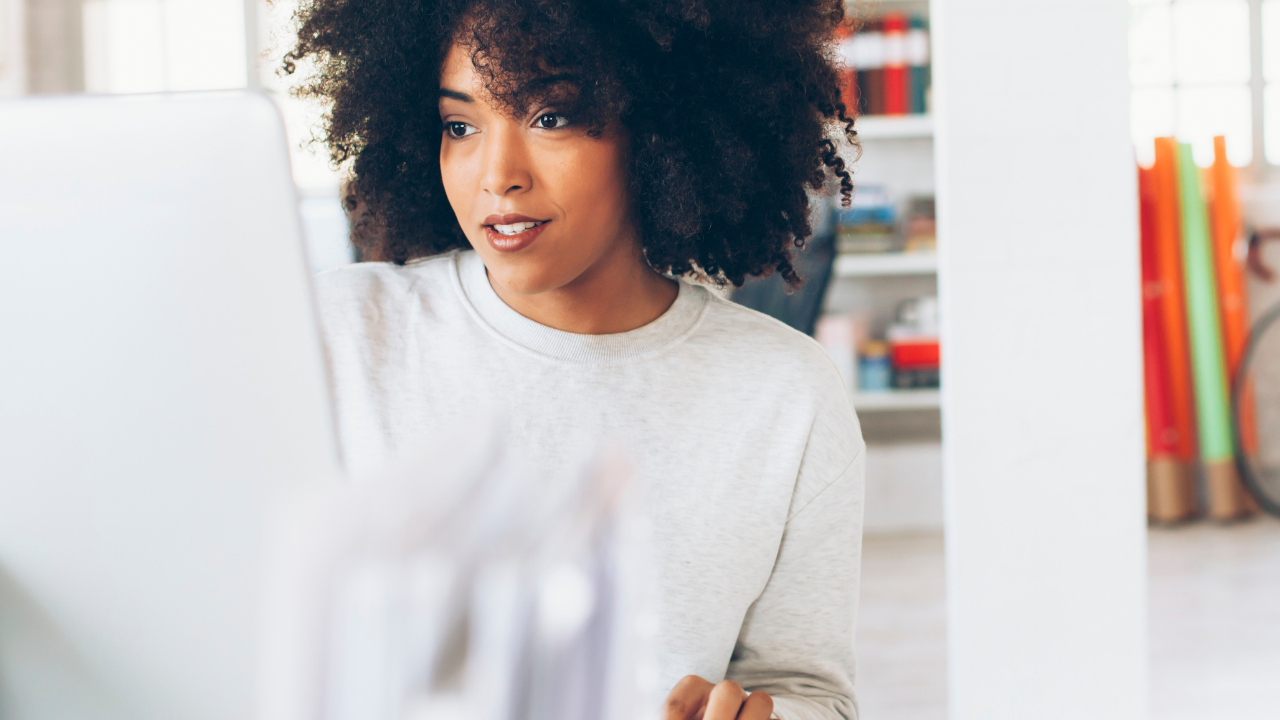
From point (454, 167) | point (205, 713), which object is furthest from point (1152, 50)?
point (205, 713)

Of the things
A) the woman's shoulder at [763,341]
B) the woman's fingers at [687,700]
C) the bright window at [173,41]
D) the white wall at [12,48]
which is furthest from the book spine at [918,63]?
the white wall at [12,48]

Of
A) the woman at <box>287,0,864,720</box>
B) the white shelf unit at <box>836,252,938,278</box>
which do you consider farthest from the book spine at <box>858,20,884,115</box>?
the woman at <box>287,0,864,720</box>

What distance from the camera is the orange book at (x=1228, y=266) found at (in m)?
3.60

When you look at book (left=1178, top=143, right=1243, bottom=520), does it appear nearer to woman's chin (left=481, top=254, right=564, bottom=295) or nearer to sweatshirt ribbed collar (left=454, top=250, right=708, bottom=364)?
sweatshirt ribbed collar (left=454, top=250, right=708, bottom=364)

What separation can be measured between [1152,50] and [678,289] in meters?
3.86

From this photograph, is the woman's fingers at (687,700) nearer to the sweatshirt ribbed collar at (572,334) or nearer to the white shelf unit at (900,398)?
the sweatshirt ribbed collar at (572,334)

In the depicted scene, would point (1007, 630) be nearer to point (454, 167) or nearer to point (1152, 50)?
point (454, 167)

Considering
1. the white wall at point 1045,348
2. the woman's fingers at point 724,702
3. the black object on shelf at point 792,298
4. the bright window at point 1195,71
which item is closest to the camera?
the woman's fingers at point 724,702

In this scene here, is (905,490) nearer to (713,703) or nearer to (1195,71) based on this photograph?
(1195,71)

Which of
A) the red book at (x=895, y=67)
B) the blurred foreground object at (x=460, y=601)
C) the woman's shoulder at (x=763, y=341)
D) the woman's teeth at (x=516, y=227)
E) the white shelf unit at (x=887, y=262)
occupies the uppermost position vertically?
the red book at (x=895, y=67)

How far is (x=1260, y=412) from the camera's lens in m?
3.85

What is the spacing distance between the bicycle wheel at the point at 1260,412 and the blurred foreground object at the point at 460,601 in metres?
4.05

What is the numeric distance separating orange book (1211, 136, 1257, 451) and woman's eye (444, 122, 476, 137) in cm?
365

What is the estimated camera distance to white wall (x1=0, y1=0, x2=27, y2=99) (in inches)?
151
